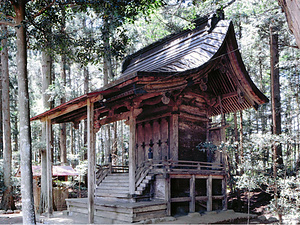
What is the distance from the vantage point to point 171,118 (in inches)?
433

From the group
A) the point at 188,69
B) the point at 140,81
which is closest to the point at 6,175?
the point at 140,81

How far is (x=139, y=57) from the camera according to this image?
15383 millimetres

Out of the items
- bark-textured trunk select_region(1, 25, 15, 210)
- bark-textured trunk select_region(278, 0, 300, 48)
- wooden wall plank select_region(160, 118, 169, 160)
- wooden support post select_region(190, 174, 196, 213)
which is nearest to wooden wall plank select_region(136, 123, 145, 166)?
wooden wall plank select_region(160, 118, 169, 160)

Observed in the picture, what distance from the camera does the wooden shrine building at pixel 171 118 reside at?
28.7ft

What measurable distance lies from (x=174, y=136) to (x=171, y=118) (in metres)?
0.73

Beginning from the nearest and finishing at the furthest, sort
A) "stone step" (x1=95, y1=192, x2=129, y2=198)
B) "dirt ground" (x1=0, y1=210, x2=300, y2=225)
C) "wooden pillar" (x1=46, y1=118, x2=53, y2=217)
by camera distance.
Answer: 1. "dirt ground" (x1=0, y1=210, x2=300, y2=225)
2. "stone step" (x1=95, y1=192, x2=129, y2=198)
3. "wooden pillar" (x1=46, y1=118, x2=53, y2=217)

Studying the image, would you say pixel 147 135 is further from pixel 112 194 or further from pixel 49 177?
pixel 49 177

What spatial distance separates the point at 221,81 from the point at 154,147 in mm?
4113

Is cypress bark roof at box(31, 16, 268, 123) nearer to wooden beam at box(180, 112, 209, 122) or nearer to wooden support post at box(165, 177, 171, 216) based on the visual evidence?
wooden beam at box(180, 112, 209, 122)

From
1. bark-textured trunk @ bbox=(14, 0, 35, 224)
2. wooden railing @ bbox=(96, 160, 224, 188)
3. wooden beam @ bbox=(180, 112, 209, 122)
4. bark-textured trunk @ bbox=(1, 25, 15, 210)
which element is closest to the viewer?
bark-textured trunk @ bbox=(14, 0, 35, 224)

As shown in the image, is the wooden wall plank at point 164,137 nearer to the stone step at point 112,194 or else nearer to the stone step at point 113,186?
the stone step at point 113,186

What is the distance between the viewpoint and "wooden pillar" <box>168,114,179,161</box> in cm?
1076

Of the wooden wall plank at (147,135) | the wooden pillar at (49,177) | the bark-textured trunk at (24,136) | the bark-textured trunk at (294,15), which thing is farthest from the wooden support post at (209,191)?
the bark-textured trunk at (294,15)

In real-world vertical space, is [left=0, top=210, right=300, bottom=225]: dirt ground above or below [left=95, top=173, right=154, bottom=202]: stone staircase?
below
